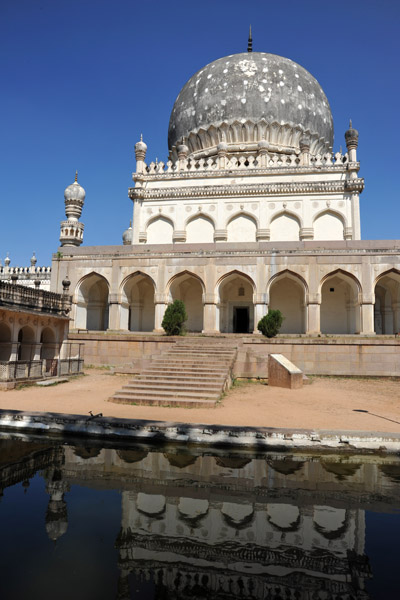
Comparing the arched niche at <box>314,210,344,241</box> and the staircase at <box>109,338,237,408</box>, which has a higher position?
the arched niche at <box>314,210,344,241</box>

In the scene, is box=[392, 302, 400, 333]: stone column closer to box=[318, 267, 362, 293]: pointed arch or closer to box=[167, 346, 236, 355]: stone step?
box=[318, 267, 362, 293]: pointed arch

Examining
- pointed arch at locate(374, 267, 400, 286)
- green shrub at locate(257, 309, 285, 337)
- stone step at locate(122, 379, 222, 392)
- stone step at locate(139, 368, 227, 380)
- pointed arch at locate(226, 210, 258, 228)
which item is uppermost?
pointed arch at locate(226, 210, 258, 228)

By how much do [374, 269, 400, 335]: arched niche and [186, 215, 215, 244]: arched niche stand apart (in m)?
8.63

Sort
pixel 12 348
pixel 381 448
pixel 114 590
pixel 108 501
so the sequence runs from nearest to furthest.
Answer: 1. pixel 114 590
2. pixel 108 501
3. pixel 381 448
4. pixel 12 348

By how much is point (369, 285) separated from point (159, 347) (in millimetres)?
8560

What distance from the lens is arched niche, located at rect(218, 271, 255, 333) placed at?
1948 cm

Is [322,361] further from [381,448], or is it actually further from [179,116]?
[179,116]

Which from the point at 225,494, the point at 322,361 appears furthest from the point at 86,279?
the point at 225,494

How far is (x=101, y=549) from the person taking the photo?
10.9ft

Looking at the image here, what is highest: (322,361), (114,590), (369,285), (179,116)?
(179,116)

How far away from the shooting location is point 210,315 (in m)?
17.0

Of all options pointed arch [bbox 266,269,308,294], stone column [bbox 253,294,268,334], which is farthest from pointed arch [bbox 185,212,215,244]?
stone column [bbox 253,294,268,334]

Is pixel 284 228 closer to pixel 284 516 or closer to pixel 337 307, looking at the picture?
pixel 337 307

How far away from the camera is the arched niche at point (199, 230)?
2184cm
